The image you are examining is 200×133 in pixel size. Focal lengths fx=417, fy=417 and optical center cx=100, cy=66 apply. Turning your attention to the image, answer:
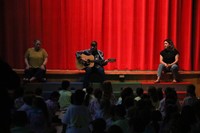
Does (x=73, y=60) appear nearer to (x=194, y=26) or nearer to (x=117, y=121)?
(x=194, y=26)

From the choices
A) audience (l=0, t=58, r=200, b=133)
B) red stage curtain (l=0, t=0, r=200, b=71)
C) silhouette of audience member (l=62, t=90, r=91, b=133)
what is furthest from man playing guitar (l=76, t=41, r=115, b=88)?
silhouette of audience member (l=62, t=90, r=91, b=133)

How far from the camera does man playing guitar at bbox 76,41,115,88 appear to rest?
1031 centimetres

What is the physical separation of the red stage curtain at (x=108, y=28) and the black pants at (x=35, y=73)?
131 centimetres

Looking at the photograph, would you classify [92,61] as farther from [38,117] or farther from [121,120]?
[121,120]

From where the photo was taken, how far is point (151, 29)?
11953mm

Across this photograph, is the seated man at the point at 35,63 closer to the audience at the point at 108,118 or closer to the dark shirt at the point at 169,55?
the dark shirt at the point at 169,55

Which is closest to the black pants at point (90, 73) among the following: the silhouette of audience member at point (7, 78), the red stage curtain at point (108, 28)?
the red stage curtain at point (108, 28)

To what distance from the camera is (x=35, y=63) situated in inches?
421

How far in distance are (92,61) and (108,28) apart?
6.29 ft

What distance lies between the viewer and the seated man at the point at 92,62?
406 inches

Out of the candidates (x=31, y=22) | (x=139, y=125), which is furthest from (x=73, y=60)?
(x=139, y=125)

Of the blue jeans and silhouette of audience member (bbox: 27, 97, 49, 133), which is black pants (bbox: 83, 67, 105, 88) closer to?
the blue jeans

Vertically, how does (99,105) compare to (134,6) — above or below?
below

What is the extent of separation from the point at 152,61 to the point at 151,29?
918mm
